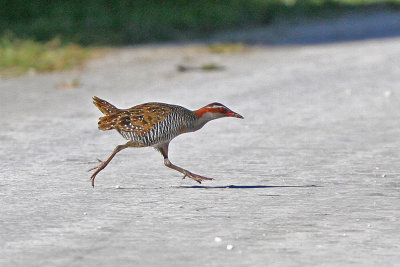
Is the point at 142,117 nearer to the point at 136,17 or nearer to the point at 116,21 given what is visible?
the point at 116,21

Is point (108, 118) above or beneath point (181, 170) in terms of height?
above

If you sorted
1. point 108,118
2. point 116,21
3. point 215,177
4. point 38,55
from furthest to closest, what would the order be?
point 116,21 < point 38,55 < point 215,177 < point 108,118

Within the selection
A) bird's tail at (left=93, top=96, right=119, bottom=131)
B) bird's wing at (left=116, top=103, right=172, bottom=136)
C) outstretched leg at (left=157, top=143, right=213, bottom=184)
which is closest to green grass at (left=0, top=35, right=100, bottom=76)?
bird's tail at (left=93, top=96, right=119, bottom=131)

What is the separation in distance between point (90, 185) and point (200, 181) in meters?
0.86

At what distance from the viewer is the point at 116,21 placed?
72.8 feet

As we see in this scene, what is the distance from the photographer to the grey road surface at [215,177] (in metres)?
5.94

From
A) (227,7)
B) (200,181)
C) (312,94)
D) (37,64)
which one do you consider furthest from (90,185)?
(227,7)

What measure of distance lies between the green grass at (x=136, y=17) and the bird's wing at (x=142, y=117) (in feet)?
39.4

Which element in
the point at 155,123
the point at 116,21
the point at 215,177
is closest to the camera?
the point at 155,123

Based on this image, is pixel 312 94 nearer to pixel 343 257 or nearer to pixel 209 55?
pixel 209 55

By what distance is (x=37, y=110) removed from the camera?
488 inches

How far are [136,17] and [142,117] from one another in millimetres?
15380

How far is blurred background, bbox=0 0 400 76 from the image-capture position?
58.7ft

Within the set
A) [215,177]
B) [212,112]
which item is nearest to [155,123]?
[212,112]
